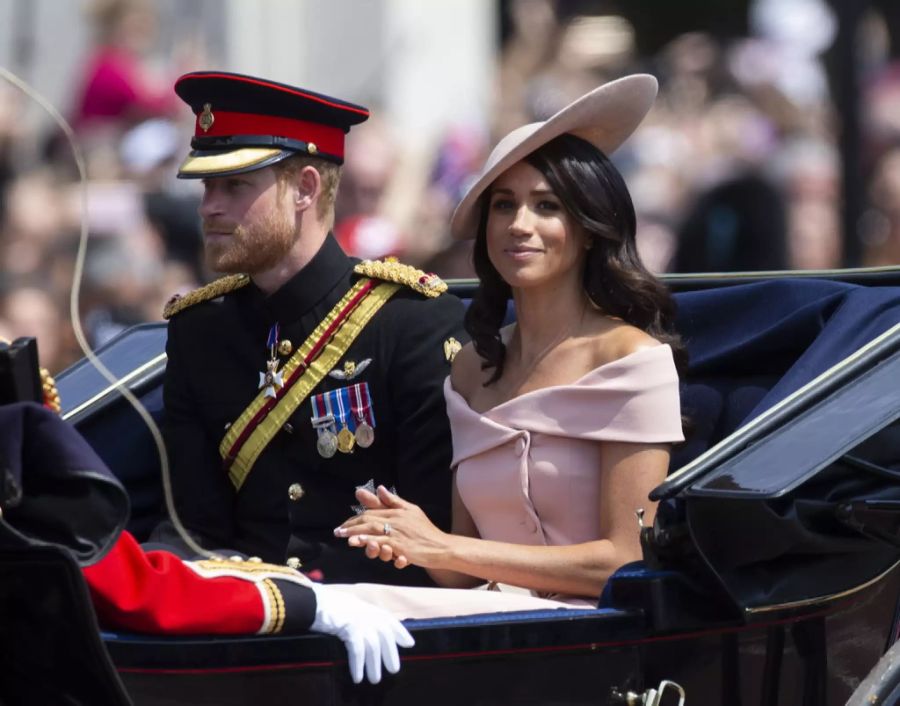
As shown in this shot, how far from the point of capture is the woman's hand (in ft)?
12.0

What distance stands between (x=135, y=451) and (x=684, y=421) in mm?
1362

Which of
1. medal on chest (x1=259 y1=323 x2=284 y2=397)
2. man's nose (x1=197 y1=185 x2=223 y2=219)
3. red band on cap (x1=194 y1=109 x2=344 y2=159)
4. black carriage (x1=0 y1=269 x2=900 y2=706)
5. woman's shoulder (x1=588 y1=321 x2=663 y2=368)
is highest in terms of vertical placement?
red band on cap (x1=194 y1=109 x2=344 y2=159)

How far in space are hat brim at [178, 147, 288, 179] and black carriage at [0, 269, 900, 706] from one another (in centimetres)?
119

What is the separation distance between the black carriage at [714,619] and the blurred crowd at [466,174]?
2985mm

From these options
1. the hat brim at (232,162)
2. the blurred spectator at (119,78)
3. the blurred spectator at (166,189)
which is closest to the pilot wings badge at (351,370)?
the hat brim at (232,162)

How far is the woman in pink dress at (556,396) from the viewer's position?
3.72 meters

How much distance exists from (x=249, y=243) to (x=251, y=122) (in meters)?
0.26

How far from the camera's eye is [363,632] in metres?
3.28

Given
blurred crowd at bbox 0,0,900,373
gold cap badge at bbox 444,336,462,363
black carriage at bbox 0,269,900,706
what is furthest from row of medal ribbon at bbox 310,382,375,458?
blurred crowd at bbox 0,0,900,373

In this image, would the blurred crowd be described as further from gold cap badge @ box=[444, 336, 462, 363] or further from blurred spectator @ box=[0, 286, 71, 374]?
gold cap badge @ box=[444, 336, 462, 363]

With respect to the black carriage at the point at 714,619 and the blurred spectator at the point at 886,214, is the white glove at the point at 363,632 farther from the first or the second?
the blurred spectator at the point at 886,214

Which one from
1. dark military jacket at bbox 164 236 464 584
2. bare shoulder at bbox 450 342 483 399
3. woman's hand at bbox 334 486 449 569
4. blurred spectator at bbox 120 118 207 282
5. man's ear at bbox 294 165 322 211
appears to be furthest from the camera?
blurred spectator at bbox 120 118 207 282

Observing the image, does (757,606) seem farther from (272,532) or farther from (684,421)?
(272,532)

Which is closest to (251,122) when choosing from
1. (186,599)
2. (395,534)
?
(395,534)
